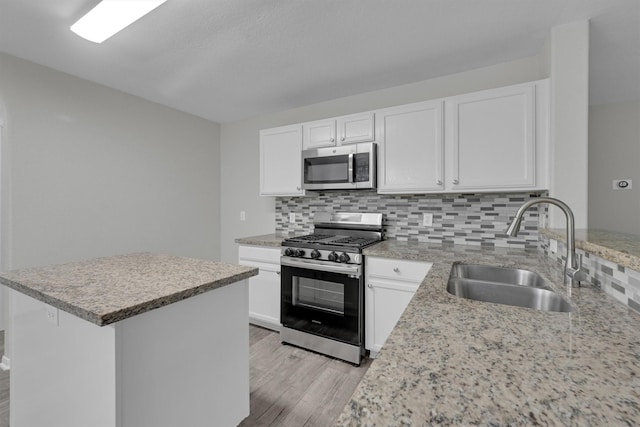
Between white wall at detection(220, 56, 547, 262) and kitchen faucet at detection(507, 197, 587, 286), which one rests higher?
white wall at detection(220, 56, 547, 262)

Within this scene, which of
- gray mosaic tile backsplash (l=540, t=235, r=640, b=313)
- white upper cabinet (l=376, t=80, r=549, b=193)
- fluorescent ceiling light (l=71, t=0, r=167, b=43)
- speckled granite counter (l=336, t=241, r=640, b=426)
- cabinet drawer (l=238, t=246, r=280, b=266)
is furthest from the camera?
cabinet drawer (l=238, t=246, r=280, b=266)

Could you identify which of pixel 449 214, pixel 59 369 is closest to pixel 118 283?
pixel 59 369

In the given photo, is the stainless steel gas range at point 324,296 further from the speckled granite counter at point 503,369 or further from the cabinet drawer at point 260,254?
the speckled granite counter at point 503,369

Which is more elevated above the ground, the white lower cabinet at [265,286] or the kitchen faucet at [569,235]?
the kitchen faucet at [569,235]

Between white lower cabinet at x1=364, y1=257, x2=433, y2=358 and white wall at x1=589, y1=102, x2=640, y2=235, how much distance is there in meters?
2.60

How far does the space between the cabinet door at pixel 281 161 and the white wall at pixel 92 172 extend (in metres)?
1.17

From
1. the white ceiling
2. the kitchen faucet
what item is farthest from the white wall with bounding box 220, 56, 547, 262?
the kitchen faucet

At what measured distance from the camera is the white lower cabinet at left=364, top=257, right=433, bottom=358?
2.07 metres

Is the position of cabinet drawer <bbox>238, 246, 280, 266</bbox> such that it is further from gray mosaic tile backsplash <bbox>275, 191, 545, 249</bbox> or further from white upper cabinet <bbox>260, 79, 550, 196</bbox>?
white upper cabinet <bbox>260, 79, 550, 196</bbox>

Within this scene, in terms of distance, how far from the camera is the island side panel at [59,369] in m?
1.01

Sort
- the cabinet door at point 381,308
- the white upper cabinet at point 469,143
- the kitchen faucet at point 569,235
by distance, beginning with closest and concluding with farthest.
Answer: the kitchen faucet at point 569,235, the white upper cabinet at point 469,143, the cabinet door at point 381,308

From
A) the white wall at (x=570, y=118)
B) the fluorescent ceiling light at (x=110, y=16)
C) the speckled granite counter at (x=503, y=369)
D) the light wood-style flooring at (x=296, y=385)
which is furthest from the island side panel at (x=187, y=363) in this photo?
the white wall at (x=570, y=118)

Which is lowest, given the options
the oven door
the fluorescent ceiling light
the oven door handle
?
the oven door

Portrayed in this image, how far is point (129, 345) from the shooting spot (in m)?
1.02
